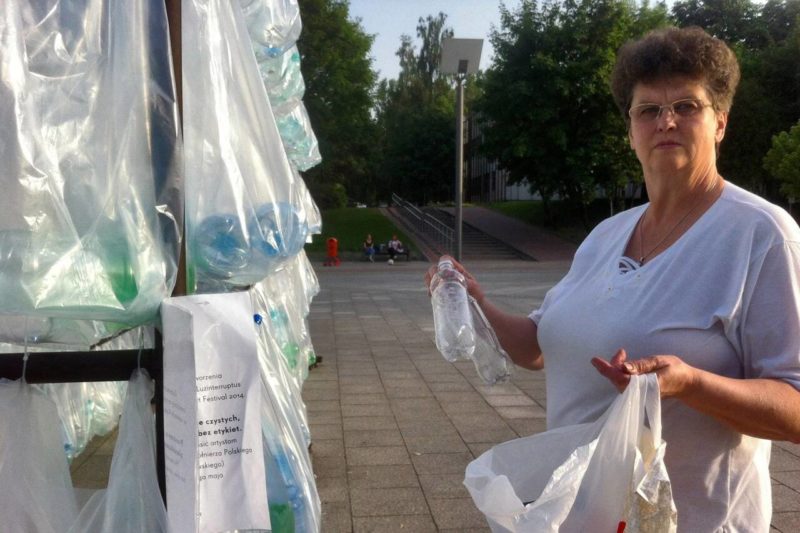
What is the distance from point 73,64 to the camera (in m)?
1.82

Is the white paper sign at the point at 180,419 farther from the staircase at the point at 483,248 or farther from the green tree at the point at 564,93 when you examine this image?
the green tree at the point at 564,93

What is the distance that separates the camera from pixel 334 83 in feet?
107

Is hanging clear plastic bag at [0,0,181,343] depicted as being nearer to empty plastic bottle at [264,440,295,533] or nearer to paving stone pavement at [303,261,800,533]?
empty plastic bottle at [264,440,295,533]

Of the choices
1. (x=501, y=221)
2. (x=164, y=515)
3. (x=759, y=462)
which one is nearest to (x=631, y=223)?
(x=759, y=462)

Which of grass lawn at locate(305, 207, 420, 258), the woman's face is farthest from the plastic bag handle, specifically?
grass lawn at locate(305, 207, 420, 258)

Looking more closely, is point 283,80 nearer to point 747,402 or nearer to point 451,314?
point 451,314

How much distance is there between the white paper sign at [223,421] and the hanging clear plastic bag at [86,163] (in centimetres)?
16

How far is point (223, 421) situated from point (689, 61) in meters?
1.26

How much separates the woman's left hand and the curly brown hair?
642mm

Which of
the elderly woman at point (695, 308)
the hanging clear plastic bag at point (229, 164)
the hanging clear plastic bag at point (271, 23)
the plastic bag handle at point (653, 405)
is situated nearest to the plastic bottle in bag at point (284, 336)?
the hanging clear plastic bag at point (271, 23)

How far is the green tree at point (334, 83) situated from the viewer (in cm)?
3241

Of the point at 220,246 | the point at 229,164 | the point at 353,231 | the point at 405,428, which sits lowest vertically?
the point at 353,231

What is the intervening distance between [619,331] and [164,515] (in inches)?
42.7

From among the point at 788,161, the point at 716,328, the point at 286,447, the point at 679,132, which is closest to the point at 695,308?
the point at 716,328
